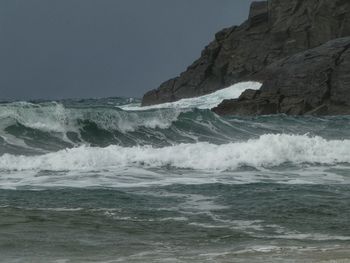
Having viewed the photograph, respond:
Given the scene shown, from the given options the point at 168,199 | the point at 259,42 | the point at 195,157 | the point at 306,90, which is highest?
the point at 259,42

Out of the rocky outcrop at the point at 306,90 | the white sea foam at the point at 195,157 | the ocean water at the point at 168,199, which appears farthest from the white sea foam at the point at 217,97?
the white sea foam at the point at 195,157

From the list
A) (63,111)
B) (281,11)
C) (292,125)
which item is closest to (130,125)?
(63,111)

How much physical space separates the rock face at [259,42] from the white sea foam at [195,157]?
119ft

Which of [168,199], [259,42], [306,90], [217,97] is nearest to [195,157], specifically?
[168,199]

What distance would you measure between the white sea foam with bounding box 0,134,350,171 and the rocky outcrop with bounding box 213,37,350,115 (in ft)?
71.8

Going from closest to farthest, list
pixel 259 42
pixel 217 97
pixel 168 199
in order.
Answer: pixel 168 199
pixel 217 97
pixel 259 42

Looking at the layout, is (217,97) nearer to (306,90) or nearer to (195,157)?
(306,90)

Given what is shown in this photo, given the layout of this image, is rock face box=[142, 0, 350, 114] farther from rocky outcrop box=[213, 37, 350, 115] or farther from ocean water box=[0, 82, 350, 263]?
ocean water box=[0, 82, 350, 263]

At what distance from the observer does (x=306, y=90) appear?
41.4 metres

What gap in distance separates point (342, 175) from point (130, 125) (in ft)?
37.2

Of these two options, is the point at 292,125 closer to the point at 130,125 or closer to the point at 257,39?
the point at 130,125

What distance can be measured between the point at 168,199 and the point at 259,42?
51.7 metres

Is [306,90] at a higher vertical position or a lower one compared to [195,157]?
higher

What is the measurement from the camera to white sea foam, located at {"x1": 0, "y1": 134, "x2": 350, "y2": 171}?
50.3 ft
